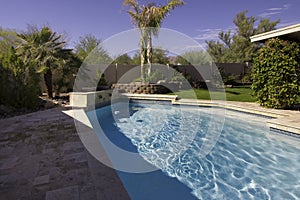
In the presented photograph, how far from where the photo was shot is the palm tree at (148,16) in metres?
12.5

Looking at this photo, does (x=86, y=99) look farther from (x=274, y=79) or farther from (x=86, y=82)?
(x=274, y=79)

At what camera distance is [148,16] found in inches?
493

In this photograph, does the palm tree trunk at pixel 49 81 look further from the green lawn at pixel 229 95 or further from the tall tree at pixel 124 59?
the tall tree at pixel 124 59

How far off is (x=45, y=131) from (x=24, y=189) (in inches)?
95.0

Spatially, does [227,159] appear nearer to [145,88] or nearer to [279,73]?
[279,73]

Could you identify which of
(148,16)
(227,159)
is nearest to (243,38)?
(148,16)

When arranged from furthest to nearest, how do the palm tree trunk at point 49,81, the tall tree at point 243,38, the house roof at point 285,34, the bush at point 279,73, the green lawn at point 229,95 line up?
the tall tree at point 243,38 → the palm tree trunk at point 49,81 → the green lawn at point 229,95 → the bush at point 279,73 → the house roof at point 285,34

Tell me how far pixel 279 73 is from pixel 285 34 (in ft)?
4.28

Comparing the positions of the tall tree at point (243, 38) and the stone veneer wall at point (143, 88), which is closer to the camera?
the stone veneer wall at point (143, 88)

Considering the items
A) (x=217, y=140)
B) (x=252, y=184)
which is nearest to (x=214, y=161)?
(x=252, y=184)

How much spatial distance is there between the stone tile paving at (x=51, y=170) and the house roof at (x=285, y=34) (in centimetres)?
681

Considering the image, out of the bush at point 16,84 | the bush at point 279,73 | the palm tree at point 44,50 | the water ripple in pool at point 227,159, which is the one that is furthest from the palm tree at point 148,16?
the water ripple in pool at point 227,159

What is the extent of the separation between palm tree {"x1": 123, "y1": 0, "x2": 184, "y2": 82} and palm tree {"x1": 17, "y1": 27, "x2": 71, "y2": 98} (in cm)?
539

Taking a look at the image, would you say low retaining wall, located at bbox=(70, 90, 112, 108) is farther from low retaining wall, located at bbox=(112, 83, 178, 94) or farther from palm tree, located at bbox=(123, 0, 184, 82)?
palm tree, located at bbox=(123, 0, 184, 82)
